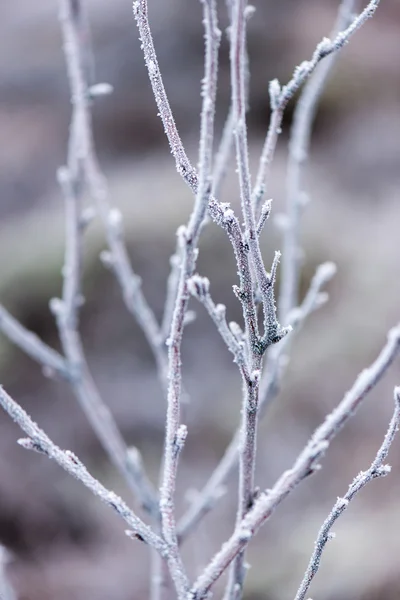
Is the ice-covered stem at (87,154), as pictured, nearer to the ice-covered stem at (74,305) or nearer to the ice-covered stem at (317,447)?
the ice-covered stem at (74,305)

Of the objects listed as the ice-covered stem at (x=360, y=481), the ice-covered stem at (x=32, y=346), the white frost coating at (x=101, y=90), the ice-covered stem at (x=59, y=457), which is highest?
the white frost coating at (x=101, y=90)

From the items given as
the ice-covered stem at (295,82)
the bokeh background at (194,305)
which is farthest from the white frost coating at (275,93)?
the bokeh background at (194,305)

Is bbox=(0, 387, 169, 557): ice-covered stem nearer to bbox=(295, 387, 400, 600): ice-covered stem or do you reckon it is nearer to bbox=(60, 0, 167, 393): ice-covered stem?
bbox=(295, 387, 400, 600): ice-covered stem

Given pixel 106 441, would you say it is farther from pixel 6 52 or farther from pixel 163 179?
pixel 6 52

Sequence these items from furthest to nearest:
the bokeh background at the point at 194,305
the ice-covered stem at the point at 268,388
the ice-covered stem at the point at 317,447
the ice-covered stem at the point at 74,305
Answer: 1. the bokeh background at the point at 194,305
2. the ice-covered stem at the point at 74,305
3. the ice-covered stem at the point at 268,388
4. the ice-covered stem at the point at 317,447

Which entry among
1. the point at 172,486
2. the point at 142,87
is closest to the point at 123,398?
the point at 142,87

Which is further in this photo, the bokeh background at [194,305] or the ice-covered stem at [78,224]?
the bokeh background at [194,305]
